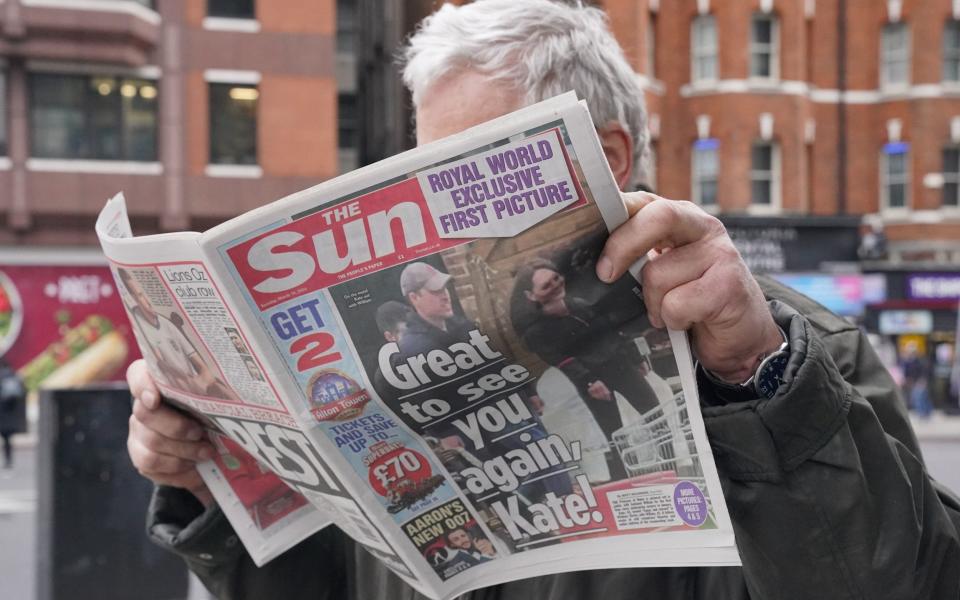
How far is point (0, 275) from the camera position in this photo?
1689 centimetres

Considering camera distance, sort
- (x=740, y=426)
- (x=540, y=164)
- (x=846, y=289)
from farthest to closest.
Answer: (x=846, y=289) → (x=740, y=426) → (x=540, y=164)

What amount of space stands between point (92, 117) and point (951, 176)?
16.9 metres

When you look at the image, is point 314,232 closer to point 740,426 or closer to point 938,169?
point 740,426

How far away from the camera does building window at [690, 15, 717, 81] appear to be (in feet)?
65.1

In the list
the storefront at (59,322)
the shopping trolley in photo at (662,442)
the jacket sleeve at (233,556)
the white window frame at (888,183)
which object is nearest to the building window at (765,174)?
the white window frame at (888,183)

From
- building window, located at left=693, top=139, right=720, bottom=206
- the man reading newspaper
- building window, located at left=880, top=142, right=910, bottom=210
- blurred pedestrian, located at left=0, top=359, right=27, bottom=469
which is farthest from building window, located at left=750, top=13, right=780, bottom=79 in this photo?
the man reading newspaper

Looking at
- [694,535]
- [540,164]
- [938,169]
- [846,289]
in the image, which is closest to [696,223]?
[540,164]

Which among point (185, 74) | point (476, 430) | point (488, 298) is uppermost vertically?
point (185, 74)

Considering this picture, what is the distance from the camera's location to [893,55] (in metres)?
20.6

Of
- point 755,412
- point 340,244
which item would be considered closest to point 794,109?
point 755,412

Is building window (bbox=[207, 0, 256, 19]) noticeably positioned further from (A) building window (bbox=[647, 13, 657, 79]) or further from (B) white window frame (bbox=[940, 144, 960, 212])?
(B) white window frame (bbox=[940, 144, 960, 212])

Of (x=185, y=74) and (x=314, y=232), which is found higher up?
(x=185, y=74)

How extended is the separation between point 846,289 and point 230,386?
19.9 m

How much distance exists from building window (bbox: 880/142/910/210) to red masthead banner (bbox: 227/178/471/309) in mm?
21379
